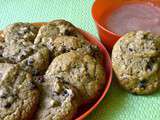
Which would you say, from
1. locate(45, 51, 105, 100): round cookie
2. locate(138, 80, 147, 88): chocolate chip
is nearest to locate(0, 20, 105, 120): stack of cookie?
locate(45, 51, 105, 100): round cookie

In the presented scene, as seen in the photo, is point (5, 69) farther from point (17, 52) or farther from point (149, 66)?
point (149, 66)

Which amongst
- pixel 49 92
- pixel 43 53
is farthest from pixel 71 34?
pixel 49 92

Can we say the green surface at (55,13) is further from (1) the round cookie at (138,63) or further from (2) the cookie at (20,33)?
(2) the cookie at (20,33)

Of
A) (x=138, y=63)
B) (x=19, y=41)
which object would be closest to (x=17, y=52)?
(x=19, y=41)

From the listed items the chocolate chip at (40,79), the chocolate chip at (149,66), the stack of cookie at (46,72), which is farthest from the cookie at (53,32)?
the chocolate chip at (149,66)

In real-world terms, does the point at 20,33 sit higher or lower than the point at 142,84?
higher

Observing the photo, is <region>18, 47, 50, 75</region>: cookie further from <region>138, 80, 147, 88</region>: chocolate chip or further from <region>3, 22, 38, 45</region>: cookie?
<region>138, 80, 147, 88</region>: chocolate chip
